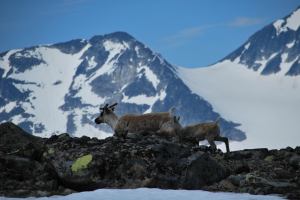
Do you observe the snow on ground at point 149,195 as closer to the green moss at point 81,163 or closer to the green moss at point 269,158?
the green moss at point 81,163

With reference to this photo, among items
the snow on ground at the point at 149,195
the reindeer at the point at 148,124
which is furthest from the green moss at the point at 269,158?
the snow on ground at the point at 149,195

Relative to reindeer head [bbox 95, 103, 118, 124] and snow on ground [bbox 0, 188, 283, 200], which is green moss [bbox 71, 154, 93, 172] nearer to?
snow on ground [bbox 0, 188, 283, 200]

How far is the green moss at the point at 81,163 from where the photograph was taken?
57.9 feet

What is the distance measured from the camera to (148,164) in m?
→ 17.9

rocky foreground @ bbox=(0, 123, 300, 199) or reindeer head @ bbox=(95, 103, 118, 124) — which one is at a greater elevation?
reindeer head @ bbox=(95, 103, 118, 124)

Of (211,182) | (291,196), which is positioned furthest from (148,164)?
(291,196)

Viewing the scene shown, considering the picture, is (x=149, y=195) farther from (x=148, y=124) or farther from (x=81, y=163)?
(x=148, y=124)

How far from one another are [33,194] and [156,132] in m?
13.5

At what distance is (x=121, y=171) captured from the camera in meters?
17.7

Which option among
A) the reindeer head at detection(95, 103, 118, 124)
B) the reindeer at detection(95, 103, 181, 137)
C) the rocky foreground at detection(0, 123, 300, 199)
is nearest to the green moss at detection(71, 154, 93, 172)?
the rocky foreground at detection(0, 123, 300, 199)

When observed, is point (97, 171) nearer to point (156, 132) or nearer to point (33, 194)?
point (33, 194)

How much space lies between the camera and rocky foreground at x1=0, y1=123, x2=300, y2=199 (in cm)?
1719

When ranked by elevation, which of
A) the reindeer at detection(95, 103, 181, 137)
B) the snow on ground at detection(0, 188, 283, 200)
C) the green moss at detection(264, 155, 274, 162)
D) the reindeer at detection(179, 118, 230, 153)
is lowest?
the snow on ground at detection(0, 188, 283, 200)

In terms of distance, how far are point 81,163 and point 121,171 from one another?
1148 millimetres
